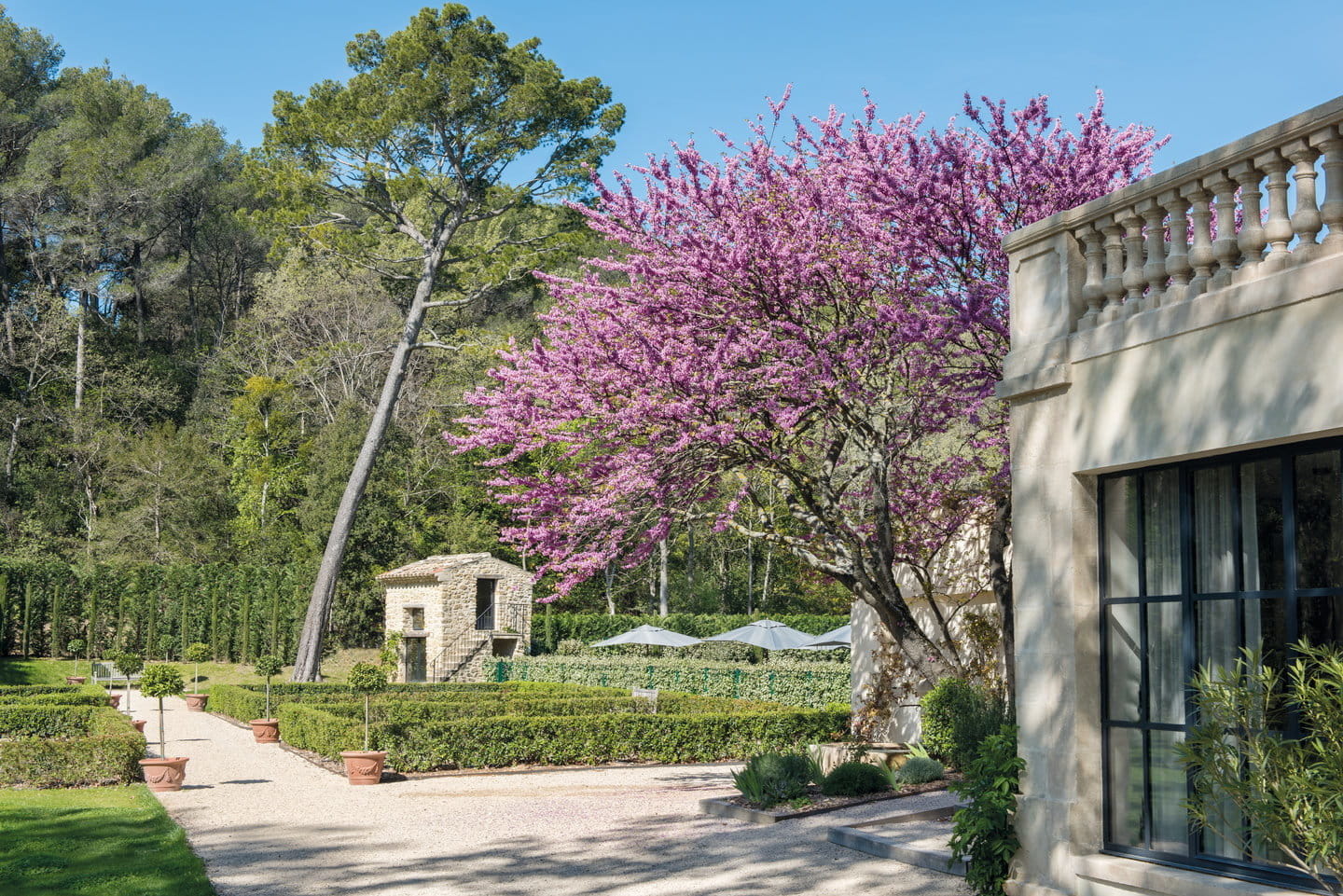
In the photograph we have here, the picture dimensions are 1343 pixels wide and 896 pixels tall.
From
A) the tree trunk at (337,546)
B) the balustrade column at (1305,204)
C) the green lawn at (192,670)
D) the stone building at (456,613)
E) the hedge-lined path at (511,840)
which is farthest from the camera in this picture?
the stone building at (456,613)

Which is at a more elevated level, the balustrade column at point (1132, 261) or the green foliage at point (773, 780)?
the balustrade column at point (1132, 261)

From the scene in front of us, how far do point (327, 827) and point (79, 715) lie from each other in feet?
24.0

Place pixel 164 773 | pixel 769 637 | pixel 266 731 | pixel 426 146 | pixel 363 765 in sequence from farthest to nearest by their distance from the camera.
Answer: pixel 426 146
pixel 769 637
pixel 266 731
pixel 363 765
pixel 164 773

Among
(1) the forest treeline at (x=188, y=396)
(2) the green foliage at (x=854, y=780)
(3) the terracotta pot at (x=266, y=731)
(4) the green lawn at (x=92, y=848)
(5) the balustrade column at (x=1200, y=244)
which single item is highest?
(1) the forest treeline at (x=188, y=396)

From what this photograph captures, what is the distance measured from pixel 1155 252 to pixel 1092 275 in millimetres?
450

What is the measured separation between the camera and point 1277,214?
5.22 meters

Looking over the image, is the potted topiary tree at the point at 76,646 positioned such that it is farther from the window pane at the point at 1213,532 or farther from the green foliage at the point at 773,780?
the window pane at the point at 1213,532

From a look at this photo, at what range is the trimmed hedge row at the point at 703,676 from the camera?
69.4ft

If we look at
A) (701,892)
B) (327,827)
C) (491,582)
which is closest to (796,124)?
(701,892)

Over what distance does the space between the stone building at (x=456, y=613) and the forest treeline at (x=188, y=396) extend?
11.5 feet

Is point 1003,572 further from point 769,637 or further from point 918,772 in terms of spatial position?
point 769,637

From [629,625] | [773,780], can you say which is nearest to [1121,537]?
[773,780]

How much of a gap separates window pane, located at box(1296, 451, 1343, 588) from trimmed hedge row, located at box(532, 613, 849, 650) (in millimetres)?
30000

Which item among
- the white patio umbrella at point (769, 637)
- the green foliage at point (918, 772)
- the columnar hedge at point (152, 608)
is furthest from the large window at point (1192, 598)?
the columnar hedge at point (152, 608)
